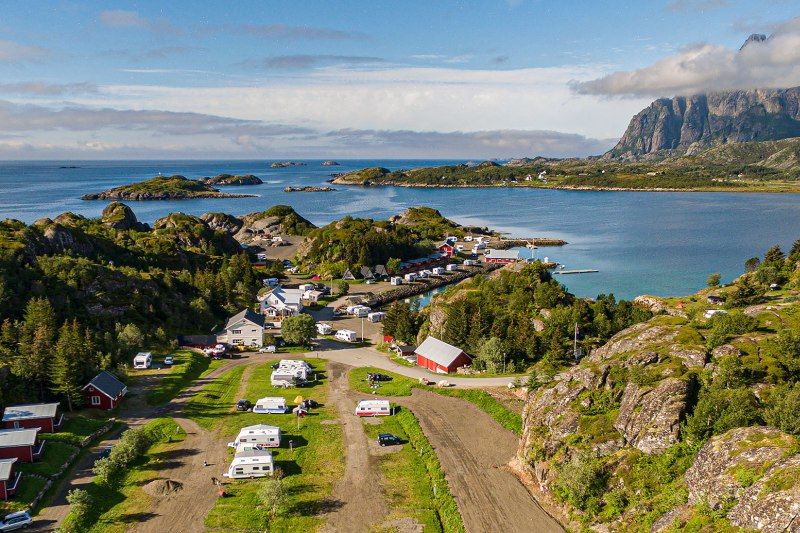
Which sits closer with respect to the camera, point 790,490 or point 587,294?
point 790,490

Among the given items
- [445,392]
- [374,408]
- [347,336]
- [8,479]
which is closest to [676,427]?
[445,392]

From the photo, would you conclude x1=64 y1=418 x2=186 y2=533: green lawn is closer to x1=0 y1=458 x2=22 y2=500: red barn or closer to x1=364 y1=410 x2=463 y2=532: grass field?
x1=0 y1=458 x2=22 y2=500: red barn

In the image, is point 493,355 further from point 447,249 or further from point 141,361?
point 447,249

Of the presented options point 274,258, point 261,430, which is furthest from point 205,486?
point 274,258

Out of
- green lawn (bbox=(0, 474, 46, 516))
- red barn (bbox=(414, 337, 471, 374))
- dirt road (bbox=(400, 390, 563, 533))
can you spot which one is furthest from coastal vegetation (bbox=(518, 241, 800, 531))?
green lawn (bbox=(0, 474, 46, 516))

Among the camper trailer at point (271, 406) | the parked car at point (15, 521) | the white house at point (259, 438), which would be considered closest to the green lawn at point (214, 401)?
the camper trailer at point (271, 406)

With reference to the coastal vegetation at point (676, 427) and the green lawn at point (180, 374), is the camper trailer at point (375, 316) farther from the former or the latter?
the coastal vegetation at point (676, 427)

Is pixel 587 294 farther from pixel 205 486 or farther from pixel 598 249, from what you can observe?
pixel 205 486
